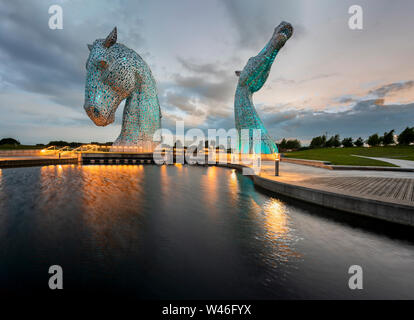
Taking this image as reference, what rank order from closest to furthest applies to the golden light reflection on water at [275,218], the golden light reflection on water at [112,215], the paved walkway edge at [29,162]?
the golden light reflection on water at [112,215] → the golden light reflection on water at [275,218] → the paved walkway edge at [29,162]

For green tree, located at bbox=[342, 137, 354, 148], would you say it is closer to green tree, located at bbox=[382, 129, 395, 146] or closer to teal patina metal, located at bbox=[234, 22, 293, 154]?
green tree, located at bbox=[382, 129, 395, 146]

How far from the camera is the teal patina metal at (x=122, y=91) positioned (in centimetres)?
2279

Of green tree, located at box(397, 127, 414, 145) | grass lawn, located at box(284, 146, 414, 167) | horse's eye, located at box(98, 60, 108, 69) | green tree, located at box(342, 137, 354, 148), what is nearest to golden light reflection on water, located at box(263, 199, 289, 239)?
grass lawn, located at box(284, 146, 414, 167)

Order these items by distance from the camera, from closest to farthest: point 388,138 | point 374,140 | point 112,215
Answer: point 112,215
point 388,138
point 374,140

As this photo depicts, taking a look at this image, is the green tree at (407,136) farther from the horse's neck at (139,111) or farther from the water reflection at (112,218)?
the water reflection at (112,218)

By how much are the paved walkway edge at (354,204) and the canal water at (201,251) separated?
0.80ft

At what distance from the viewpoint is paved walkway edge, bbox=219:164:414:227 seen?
4684 mm

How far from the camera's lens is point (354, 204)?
5.54 meters

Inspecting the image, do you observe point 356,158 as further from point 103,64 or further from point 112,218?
point 103,64

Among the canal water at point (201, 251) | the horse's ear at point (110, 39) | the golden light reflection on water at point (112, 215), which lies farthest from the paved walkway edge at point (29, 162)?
the horse's ear at point (110, 39)

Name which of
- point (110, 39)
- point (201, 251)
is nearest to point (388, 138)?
point (110, 39)

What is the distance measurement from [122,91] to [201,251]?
25.5 metres
